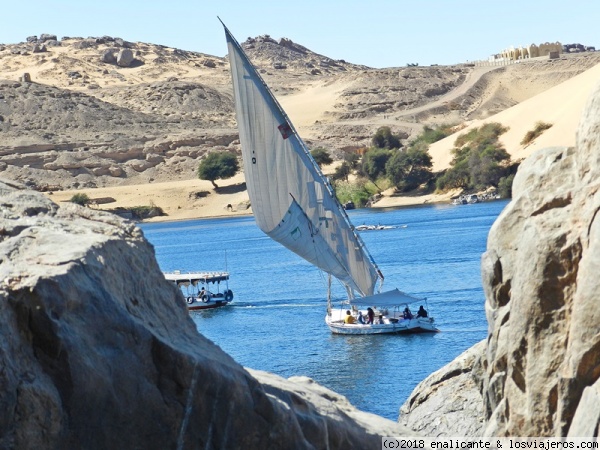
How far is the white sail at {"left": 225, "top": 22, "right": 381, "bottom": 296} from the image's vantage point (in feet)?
94.4

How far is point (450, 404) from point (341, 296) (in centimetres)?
2748

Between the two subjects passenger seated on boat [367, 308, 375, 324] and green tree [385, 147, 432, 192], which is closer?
passenger seated on boat [367, 308, 375, 324]

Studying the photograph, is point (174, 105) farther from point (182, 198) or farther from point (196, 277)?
point (196, 277)

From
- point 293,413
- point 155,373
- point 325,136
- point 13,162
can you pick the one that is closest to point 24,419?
point 155,373

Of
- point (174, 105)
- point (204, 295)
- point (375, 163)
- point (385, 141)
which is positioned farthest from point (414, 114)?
point (204, 295)

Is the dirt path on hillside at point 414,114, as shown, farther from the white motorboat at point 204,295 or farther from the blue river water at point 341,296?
the white motorboat at point 204,295

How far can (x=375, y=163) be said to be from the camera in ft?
267

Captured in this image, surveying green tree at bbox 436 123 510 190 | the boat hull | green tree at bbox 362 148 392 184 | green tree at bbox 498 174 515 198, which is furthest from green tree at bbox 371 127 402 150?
the boat hull

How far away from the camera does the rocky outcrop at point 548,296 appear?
6.61 m

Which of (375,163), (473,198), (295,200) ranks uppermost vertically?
(295,200)

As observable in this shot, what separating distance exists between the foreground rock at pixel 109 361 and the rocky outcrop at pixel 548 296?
1137 millimetres

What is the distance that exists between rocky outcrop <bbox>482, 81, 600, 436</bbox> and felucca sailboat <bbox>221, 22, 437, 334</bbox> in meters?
21.2

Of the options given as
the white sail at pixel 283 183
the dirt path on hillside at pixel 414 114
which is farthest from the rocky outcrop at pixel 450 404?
the dirt path on hillside at pixel 414 114

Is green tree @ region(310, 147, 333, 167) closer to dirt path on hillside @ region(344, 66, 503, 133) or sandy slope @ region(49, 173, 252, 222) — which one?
sandy slope @ region(49, 173, 252, 222)
